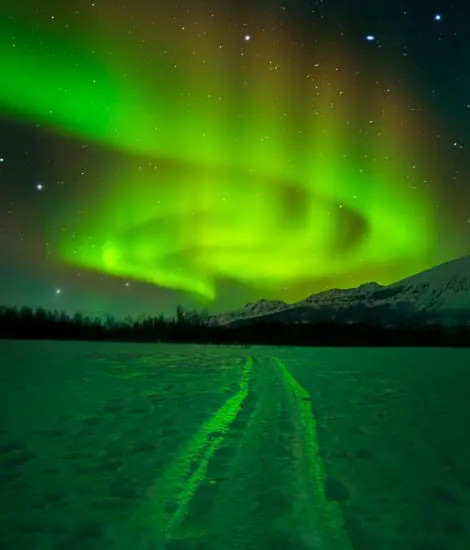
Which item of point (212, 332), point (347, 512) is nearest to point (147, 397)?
point (347, 512)

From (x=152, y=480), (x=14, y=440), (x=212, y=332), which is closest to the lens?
(x=152, y=480)

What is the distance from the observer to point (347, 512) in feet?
19.2

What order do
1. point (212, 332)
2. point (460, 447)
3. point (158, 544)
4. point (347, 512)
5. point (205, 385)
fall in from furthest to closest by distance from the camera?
point (212, 332)
point (205, 385)
point (460, 447)
point (347, 512)
point (158, 544)

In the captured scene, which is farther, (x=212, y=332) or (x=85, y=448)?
(x=212, y=332)

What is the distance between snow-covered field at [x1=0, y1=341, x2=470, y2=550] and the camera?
5.27 meters

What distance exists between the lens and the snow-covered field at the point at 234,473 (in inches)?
208

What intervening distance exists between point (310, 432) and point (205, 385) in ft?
29.8

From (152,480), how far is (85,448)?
7.55ft

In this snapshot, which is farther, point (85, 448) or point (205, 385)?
point (205, 385)

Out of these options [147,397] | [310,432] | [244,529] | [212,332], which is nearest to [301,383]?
[147,397]

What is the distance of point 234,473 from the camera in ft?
24.3

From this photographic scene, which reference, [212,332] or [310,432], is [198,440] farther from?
[212,332]

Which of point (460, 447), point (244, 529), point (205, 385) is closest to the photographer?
point (244, 529)

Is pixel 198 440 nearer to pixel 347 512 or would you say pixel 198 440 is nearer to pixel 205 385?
pixel 347 512
